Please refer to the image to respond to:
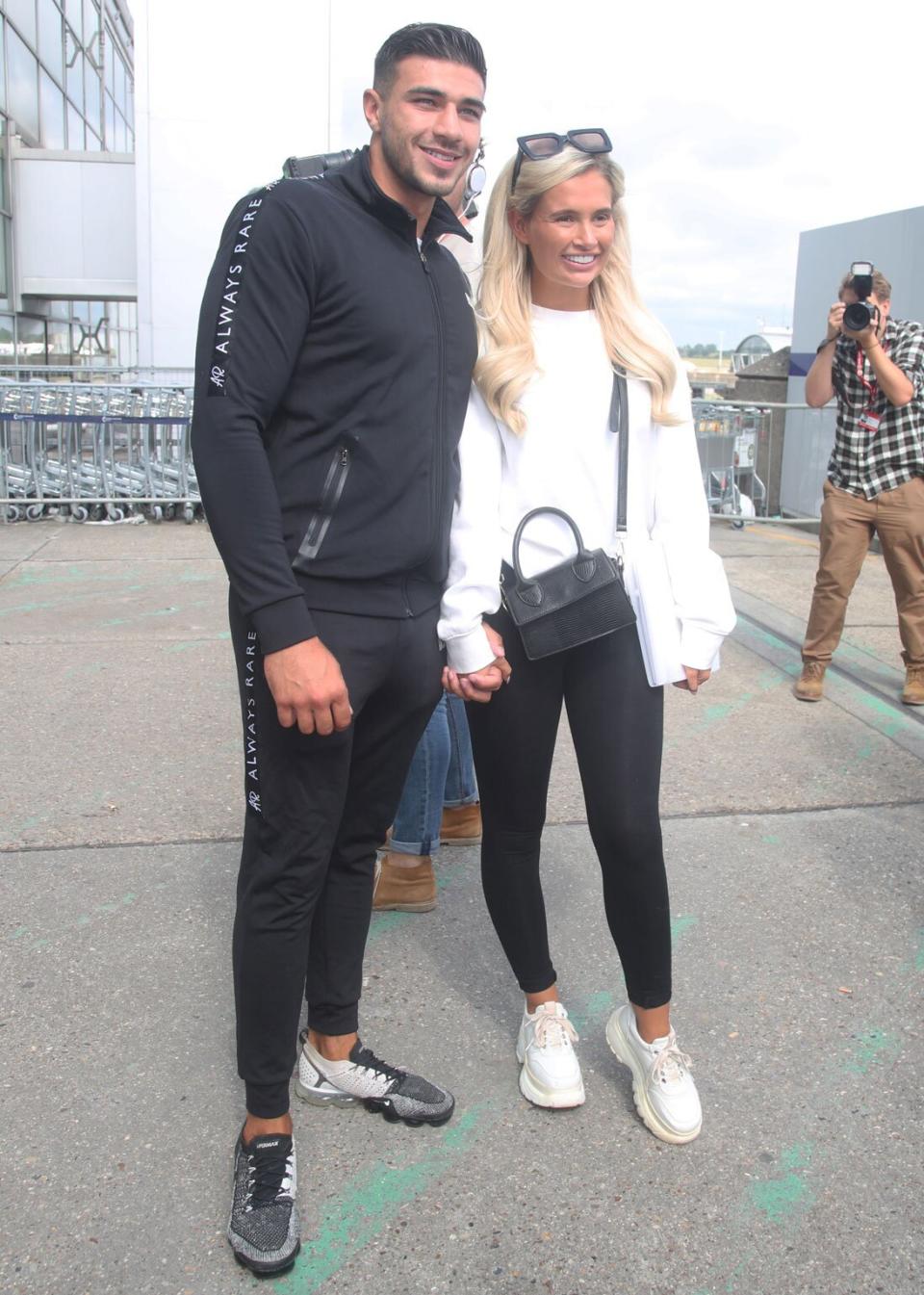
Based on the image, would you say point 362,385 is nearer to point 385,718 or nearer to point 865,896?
point 385,718

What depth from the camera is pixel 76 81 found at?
23.0m

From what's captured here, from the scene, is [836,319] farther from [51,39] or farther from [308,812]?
[51,39]

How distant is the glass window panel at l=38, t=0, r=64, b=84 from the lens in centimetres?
1939

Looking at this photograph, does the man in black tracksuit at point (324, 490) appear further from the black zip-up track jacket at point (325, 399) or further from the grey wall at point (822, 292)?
the grey wall at point (822, 292)

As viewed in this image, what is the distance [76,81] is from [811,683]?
23020mm

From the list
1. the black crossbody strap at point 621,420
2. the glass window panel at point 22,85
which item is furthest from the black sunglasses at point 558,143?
the glass window panel at point 22,85

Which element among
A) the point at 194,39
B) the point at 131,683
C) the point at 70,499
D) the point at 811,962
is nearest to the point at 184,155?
the point at 194,39

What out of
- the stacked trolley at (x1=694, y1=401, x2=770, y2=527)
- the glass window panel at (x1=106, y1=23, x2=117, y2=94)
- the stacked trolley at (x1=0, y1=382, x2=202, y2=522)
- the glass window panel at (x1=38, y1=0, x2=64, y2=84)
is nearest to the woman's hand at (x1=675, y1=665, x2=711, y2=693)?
the stacked trolley at (x1=0, y1=382, x2=202, y2=522)

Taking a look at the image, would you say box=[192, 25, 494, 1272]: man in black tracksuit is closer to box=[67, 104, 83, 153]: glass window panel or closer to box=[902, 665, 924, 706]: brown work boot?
box=[902, 665, 924, 706]: brown work boot

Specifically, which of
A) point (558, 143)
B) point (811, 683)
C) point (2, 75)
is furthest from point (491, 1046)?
point (2, 75)

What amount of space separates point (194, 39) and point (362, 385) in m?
15.0

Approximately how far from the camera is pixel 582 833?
13.1 ft

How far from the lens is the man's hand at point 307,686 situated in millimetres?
1982

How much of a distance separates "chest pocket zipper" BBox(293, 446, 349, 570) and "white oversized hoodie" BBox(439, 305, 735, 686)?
1.09 feet
